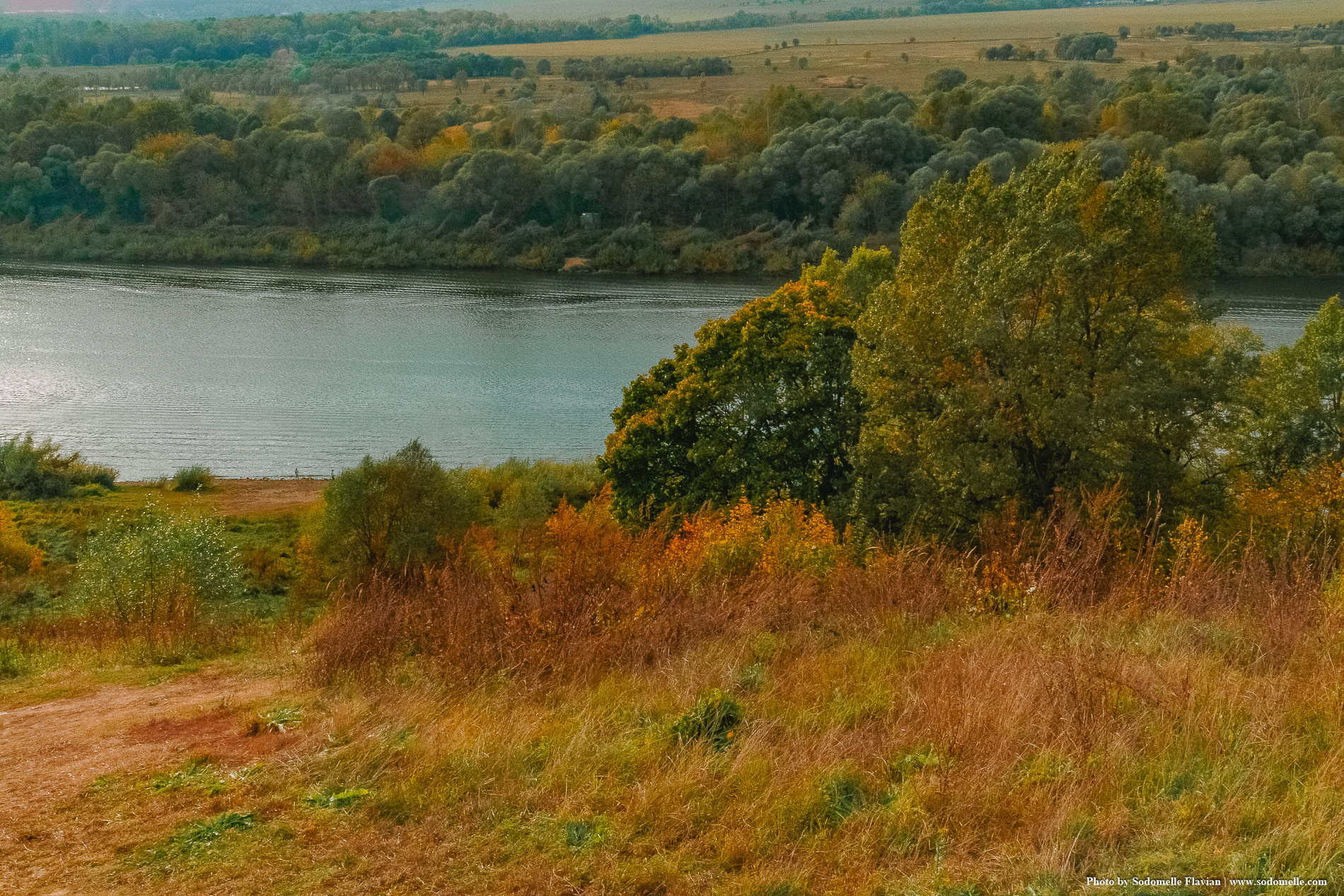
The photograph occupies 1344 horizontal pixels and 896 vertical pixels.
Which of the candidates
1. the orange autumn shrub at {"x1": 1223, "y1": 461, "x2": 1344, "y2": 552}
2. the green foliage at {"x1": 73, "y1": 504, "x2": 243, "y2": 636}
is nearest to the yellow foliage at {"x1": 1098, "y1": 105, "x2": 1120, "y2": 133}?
the orange autumn shrub at {"x1": 1223, "y1": 461, "x2": 1344, "y2": 552}

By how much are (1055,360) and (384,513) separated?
36.7 feet

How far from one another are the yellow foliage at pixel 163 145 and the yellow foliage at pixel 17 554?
42907 mm

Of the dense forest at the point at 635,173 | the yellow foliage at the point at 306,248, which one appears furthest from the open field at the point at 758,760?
the yellow foliage at the point at 306,248

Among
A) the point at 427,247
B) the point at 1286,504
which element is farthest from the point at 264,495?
the point at 427,247

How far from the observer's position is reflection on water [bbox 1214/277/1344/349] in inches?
1395

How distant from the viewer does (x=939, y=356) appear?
1433 centimetres

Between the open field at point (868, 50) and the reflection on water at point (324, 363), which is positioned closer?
the reflection on water at point (324, 363)

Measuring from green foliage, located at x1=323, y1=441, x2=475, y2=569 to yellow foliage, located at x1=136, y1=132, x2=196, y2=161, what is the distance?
47.6 meters

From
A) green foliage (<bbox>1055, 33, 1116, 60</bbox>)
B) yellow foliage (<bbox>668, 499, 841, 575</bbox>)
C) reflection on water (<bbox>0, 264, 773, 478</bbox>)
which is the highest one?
green foliage (<bbox>1055, 33, 1116, 60</bbox>)

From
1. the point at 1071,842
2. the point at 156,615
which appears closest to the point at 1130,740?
the point at 1071,842

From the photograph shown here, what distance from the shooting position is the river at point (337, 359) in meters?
30.2

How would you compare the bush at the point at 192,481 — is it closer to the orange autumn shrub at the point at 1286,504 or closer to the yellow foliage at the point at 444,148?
the orange autumn shrub at the point at 1286,504

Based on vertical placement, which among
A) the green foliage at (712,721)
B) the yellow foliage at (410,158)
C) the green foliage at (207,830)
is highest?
the yellow foliage at (410,158)

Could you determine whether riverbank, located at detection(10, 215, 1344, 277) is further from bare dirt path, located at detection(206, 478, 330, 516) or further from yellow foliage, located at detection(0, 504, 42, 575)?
yellow foliage, located at detection(0, 504, 42, 575)
